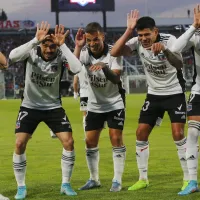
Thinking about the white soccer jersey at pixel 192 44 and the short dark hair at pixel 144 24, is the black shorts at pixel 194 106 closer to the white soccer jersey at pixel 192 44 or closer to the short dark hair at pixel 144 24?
the white soccer jersey at pixel 192 44

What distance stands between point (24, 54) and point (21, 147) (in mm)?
1320

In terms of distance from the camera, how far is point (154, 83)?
871 centimetres

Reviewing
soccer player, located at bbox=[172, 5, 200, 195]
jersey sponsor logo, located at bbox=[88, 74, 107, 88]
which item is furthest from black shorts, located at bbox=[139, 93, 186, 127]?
jersey sponsor logo, located at bbox=[88, 74, 107, 88]

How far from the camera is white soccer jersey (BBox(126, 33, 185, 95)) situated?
8539 mm

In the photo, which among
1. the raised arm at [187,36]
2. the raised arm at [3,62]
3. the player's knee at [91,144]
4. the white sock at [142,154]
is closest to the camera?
the raised arm at [3,62]

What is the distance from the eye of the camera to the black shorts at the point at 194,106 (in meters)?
8.26

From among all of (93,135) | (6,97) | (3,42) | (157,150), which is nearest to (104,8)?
(6,97)

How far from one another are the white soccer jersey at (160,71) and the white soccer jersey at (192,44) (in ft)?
1.20

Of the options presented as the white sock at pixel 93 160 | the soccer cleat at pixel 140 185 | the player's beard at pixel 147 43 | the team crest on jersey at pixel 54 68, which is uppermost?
the player's beard at pixel 147 43

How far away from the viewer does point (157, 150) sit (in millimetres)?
14227

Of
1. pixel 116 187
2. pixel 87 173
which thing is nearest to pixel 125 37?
pixel 116 187

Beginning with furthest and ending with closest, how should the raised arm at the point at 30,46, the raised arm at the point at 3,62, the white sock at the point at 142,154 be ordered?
the white sock at the point at 142,154 → the raised arm at the point at 30,46 → the raised arm at the point at 3,62

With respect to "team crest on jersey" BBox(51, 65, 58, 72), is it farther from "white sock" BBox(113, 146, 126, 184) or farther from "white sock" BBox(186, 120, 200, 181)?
"white sock" BBox(186, 120, 200, 181)

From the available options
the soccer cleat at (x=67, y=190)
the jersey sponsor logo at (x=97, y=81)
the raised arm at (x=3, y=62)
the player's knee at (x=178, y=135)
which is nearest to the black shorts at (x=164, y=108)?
the player's knee at (x=178, y=135)
